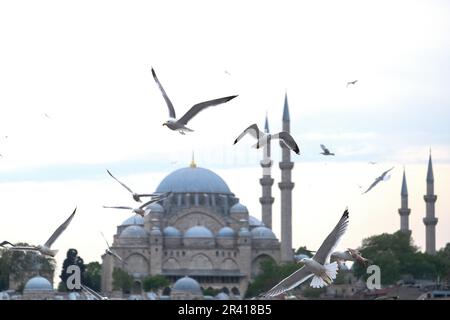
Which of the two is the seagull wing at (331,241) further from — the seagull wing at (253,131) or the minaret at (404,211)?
the minaret at (404,211)

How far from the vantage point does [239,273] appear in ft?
535

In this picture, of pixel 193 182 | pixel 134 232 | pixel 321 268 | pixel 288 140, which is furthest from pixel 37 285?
pixel 321 268

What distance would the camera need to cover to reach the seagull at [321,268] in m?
28.6

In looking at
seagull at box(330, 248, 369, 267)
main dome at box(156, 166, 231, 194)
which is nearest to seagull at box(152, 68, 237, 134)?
seagull at box(330, 248, 369, 267)

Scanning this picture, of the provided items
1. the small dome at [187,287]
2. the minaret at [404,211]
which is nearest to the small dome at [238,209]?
the minaret at [404,211]

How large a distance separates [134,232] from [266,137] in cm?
12667

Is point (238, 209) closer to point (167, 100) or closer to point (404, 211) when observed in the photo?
point (404, 211)

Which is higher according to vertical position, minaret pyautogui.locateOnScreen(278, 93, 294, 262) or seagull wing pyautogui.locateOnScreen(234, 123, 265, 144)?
minaret pyautogui.locateOnScreen(278, 93, 294, 262)

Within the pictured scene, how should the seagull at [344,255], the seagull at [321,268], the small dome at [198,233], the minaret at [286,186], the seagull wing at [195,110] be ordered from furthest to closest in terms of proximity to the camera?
the small dome at [198,233] → the minaret at [286,186] → the seagull at [344,255] → the seagull wing at [195,110] → the seagull at [321,268]

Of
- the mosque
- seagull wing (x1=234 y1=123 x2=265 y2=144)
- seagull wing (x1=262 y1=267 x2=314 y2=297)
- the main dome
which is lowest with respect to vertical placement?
seagull wing (x1=262 y1=267 x2=314 y2=297)

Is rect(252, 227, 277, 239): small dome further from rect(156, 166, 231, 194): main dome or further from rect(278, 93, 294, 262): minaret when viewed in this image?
rect(278, 93, 294, 262): minaret

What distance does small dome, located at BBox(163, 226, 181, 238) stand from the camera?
165 m
